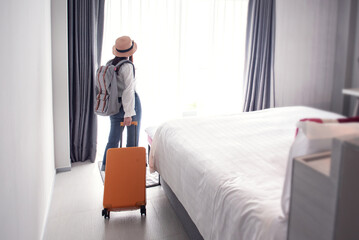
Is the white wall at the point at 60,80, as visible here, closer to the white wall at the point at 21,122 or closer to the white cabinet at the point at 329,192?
the white wall at the point at 21,122

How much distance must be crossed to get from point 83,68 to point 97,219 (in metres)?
1.59

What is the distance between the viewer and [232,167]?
1.53 meters

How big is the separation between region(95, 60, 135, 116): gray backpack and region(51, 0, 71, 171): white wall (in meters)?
0.41

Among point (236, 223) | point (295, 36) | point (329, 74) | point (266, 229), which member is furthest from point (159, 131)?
point (329, 74)

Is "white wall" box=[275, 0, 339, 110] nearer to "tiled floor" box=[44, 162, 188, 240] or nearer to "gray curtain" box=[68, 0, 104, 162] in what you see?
"tiled floor" box=[44, 162, 188, 240]

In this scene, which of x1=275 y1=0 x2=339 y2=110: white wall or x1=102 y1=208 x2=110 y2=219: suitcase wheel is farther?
x1=102 y1=208 x2=110 y2=219: suitcase wheel

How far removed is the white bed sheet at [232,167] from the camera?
1.15 metres

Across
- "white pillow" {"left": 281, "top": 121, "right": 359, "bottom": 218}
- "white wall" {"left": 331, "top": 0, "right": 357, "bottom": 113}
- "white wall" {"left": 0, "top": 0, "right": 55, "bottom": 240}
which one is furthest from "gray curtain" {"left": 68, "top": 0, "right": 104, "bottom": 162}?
A: "white wall" {"left": 331, "top": 0, "right": 357, "bottom": 113}

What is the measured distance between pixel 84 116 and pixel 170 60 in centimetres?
117

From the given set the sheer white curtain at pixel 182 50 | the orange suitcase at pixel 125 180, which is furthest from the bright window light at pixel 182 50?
the orange suitcase at pixel 125 180

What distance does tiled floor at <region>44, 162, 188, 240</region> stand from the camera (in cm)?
206

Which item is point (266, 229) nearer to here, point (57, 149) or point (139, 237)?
point (139, 237)

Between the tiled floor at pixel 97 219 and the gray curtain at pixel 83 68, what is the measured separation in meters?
0.60

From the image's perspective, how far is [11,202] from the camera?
3.84 feet
